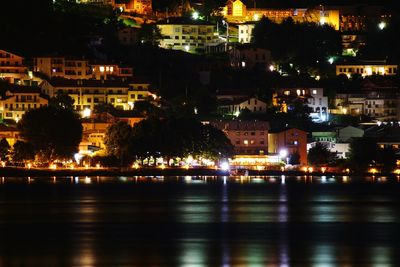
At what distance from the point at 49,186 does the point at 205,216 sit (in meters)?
16.8

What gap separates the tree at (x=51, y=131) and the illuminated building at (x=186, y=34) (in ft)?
59.9

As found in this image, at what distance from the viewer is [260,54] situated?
87.0 metres

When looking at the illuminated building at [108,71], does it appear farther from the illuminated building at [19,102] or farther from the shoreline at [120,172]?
the shoreline at [120,172]

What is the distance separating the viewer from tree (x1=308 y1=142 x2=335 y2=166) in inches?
2931

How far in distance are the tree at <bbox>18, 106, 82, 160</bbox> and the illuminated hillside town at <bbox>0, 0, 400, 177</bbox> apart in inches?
2.4

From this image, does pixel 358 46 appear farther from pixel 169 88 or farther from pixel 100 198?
pixel 100 198

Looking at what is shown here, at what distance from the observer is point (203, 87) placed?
272ft

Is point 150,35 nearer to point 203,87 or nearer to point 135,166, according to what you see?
point 203,87

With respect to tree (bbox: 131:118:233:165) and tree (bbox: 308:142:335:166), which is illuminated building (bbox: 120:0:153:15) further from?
tree (bbox: 131:118:233:165)

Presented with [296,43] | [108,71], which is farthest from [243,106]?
[296,43]

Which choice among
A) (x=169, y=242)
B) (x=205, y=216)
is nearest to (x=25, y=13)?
(x=205, y=216)

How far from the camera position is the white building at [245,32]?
91.1m

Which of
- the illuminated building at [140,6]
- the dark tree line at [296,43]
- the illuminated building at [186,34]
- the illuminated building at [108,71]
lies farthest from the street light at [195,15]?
the illuminated building at [108,71]

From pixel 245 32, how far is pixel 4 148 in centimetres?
2426
